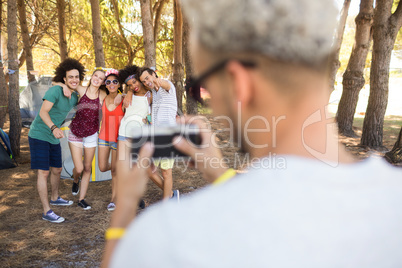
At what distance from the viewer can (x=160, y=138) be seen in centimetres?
90

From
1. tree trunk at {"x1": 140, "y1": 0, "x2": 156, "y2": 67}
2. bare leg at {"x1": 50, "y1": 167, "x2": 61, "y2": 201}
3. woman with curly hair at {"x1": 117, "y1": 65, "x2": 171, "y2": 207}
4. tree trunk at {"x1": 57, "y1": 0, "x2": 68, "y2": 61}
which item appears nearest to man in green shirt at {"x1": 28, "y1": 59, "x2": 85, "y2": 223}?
bare leg at {"x1": 50, "y1": 167, "x2": 61, "y2": 201}

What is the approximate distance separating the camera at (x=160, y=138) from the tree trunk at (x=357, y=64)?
9936 mm

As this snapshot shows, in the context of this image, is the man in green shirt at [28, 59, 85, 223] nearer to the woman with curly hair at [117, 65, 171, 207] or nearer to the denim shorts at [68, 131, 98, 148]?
the denim shorts at [68, 131, 98, 148]

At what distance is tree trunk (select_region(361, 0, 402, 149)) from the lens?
8328 mm

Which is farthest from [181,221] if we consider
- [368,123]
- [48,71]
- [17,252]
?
[48,71]

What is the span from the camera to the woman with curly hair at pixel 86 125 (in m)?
5.00

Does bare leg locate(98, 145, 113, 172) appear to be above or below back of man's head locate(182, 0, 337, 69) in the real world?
below

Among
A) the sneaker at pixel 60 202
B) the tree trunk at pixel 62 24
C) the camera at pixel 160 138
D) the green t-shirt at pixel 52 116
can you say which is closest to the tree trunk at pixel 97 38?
the tree trunk at pixel 62 24

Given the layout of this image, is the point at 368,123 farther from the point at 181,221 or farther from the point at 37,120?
the point at 181,221

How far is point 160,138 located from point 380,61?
9.00 meters

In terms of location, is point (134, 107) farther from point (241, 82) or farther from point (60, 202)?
point (241, 82)

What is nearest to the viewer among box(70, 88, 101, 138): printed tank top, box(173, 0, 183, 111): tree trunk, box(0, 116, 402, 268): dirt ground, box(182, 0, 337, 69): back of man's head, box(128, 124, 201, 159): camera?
box(182, 0, 337, 69): back of man's head

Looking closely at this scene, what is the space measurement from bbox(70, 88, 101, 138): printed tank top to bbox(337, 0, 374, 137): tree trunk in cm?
757

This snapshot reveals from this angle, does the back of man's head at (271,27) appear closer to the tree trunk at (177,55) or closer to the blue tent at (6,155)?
the blue tent at (6,155)
